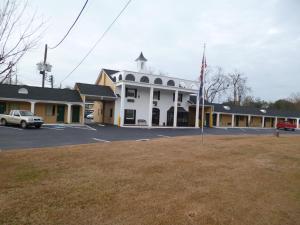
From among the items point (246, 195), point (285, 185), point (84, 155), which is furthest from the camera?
point (84, 155)

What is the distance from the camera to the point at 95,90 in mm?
33156

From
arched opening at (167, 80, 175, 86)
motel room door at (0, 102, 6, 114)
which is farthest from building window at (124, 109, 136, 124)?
motel room door at (0, 102, 6, 114)

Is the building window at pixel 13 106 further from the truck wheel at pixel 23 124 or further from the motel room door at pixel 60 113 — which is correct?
the truck wheel at pixel 23 124

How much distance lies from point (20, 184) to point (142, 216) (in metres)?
3.34

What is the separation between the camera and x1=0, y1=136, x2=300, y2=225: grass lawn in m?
4.52

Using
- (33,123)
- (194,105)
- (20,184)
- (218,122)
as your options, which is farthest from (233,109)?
(20,184)

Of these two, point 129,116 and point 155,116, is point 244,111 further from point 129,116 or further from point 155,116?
point 129,116

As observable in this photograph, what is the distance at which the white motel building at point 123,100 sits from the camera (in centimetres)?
2923

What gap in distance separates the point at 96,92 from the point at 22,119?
35.8 feet

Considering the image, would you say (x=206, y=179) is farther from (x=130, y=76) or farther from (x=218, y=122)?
(x=218, y=122)

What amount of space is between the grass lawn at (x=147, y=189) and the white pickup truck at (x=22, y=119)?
14855mm

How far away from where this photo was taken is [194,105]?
3997 centimetres

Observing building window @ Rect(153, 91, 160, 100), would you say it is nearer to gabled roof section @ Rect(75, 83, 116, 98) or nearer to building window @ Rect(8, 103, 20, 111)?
gabled roof section @ Rect(75, 83, 116, 98)

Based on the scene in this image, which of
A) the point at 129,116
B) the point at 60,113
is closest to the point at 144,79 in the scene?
the point at 129,116
